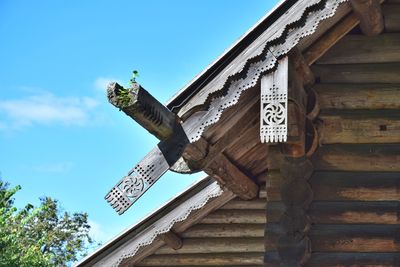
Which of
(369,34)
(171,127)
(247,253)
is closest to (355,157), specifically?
(369,34)

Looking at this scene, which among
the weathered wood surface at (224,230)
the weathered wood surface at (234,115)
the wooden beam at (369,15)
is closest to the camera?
the weathered wood surface at (234,115)

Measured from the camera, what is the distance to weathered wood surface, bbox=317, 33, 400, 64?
23.7 ft

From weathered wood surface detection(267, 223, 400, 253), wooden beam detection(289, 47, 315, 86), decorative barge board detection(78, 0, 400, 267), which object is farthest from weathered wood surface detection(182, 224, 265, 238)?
wooden beam detection(289, 47, 315, 86)

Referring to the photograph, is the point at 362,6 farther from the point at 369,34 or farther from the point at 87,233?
the point at 87,233

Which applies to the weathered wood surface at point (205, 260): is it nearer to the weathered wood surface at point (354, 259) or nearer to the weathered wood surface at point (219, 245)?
the weathered wood surface at point (219, 245)

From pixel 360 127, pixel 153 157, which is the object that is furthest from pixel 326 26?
pixel 153 157

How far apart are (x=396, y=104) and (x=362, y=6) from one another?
3.29ft

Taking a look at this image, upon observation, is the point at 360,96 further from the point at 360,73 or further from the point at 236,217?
the point at 236,217

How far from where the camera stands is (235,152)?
308 inches

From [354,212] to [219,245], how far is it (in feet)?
9.52

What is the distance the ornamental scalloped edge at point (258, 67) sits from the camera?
6.17m

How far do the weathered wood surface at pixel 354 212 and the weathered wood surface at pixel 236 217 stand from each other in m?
2.22

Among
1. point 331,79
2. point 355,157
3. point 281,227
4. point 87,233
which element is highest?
point 87,233

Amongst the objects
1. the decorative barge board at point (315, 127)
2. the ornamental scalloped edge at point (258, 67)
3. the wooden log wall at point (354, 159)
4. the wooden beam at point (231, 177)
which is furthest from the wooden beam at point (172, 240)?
the ornamental scalloped edge at point (258, 67)
